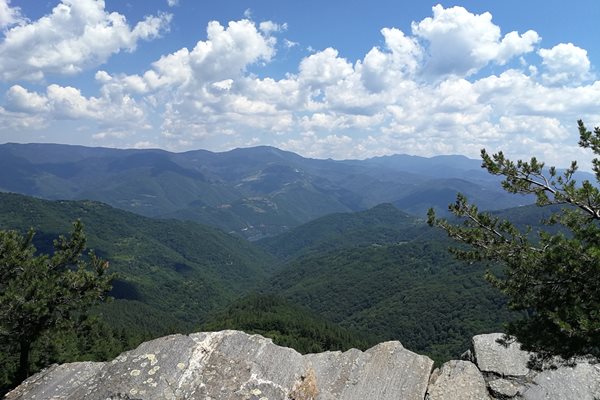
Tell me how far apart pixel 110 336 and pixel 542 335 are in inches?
5229

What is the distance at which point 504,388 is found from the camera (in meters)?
16.9

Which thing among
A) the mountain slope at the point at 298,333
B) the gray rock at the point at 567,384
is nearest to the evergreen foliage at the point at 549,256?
the gray rock at the point at 567,384

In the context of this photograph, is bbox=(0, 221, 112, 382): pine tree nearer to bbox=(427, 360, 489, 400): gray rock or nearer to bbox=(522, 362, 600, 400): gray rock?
bbox=(427, 360, 489, 400): gray rock

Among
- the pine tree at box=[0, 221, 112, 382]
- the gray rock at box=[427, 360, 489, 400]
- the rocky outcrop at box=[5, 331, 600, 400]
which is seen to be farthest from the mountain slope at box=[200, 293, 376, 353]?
the gray rock at box=[427, 360, 489, 400]

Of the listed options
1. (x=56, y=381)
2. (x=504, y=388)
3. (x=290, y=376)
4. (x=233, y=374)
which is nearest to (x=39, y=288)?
(x=56, y=381)

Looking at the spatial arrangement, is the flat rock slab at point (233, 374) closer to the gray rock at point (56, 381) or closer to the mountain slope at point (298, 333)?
the gray rock at point (56, 381)

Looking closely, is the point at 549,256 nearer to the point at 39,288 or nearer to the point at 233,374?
the point at 233,374

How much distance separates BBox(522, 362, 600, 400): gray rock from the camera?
53.5 feet

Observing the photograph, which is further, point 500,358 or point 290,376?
point 500,358

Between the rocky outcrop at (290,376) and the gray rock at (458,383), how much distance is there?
4 centimetres

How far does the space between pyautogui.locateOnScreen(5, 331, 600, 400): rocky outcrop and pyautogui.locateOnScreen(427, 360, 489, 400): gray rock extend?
4 centimetres

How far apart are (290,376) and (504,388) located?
28.6ft

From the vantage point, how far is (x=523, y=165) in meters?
15.9

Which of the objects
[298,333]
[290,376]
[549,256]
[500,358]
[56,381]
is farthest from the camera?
[298,333]
